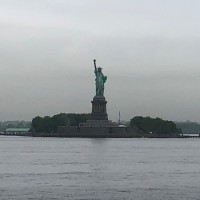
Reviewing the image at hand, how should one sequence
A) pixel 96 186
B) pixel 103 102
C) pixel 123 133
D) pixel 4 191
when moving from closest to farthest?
pixel 4 191
pixel 96 186
pixel 103 102
pixel 123 133

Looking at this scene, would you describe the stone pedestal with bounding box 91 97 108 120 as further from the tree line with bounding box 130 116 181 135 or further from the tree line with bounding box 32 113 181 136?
the tree line with bounding box 130 116 181 135

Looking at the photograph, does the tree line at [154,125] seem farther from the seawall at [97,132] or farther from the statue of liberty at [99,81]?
the statue of liberty at [99,81]

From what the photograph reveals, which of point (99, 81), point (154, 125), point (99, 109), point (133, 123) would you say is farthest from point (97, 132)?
point (133, 123)

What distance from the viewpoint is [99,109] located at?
10938 cm

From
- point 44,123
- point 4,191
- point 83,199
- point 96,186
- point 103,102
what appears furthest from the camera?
point 44,123

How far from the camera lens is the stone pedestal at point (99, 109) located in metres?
109

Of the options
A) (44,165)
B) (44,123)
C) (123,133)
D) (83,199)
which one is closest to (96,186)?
(83,199)

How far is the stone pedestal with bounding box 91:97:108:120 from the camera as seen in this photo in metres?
109

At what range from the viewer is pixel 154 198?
26219 mm

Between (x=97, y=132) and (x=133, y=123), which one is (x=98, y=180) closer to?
(x=97, y=132)

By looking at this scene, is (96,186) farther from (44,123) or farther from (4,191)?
(44,123)

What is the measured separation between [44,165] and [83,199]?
49.9ft

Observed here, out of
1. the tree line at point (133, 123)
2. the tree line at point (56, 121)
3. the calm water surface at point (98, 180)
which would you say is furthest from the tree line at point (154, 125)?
the calm water surface at point (98, 180)

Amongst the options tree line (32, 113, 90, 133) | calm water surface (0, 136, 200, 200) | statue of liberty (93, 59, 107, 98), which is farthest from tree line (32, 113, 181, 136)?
calm water surface (0, 136, 200, 200)
